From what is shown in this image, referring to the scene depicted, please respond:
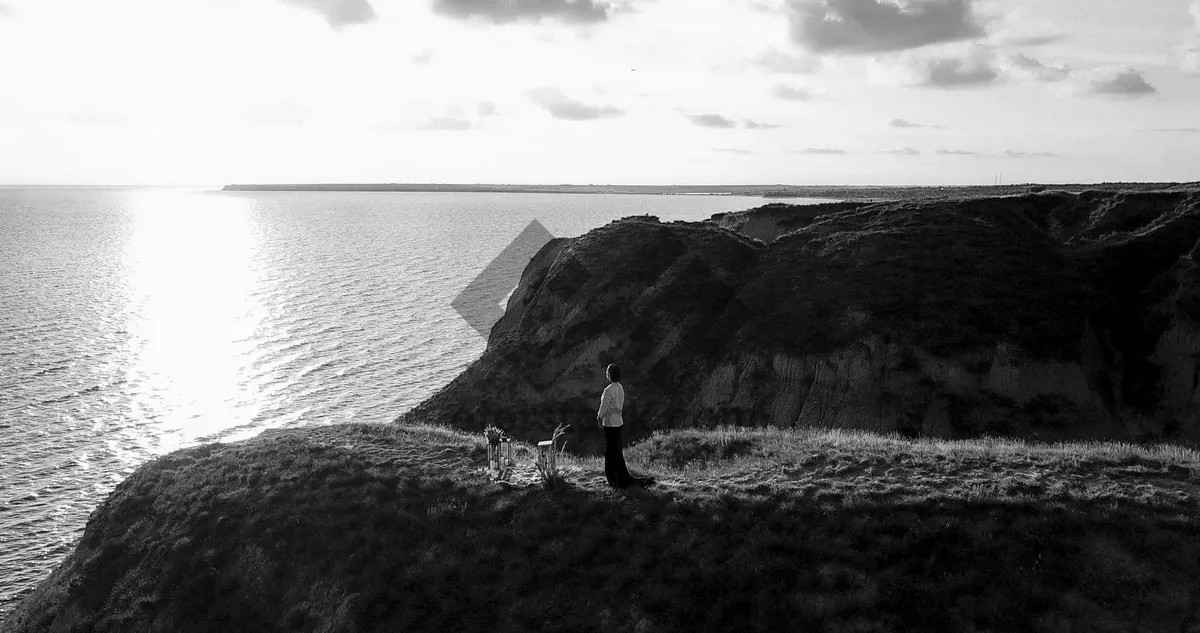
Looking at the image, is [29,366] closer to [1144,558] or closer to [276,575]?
[276,575]

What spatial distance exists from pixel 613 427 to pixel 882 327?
2315 cm

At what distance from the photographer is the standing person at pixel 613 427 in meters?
18.0

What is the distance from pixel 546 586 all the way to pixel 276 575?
730cm

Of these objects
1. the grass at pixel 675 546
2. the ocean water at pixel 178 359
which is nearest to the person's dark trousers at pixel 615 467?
the grass at pixel 675 546

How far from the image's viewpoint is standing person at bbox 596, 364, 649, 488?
18.0m

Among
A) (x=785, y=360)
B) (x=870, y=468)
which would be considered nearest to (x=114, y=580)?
(x=870, y=468)

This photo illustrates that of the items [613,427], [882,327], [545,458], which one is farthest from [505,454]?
[882,327]

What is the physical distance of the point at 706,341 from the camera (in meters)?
40.9

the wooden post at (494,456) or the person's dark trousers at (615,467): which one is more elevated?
the person's dark trousers at (615,467)

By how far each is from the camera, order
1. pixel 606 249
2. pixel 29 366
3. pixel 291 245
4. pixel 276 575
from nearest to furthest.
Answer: pixel 276 575 < pixel 606 249 < pixel 29 366 < pixel 291 245

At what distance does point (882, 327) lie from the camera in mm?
37625

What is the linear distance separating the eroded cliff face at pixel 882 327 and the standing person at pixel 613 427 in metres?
16.9

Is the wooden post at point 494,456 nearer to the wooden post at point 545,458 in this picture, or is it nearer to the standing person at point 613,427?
the wooden post at point 545,458

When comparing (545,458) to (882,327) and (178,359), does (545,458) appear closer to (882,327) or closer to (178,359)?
(882,327)
